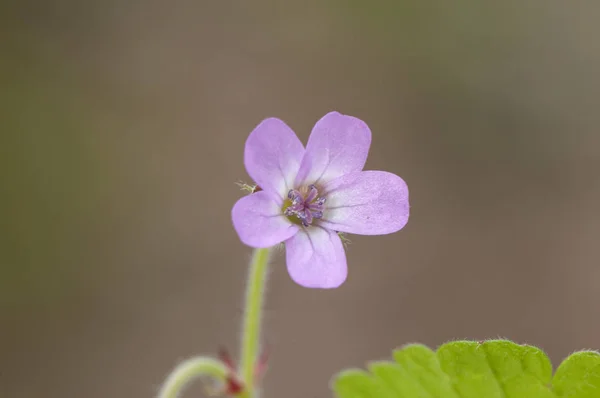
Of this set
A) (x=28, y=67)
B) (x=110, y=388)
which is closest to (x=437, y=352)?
(x=110, y=388)

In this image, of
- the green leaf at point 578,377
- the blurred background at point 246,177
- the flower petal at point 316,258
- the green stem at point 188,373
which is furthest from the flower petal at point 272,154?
the blurred background at point 246,177

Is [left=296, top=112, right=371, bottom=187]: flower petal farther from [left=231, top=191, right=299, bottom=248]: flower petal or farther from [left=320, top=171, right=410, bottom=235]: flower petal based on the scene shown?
[left=231, top=191, right=299, bottom=248]: flower petal

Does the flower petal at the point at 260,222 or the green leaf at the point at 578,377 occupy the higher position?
the flower petal at the point at 260,222

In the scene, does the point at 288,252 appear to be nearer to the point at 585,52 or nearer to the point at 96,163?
the point at 96,163

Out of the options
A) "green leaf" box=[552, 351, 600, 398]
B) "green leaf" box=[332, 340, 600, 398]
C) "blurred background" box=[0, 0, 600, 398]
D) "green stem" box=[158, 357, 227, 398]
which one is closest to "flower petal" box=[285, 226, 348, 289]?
"green leaf" box=[332, 340, 600, 398]

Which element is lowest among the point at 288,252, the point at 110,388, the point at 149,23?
→ the point at 288,252

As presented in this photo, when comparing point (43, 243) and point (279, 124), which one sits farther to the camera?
point (43, 243)

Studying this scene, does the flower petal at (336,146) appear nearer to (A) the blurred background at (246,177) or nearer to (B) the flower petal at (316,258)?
(B) the flower petal at (316,258)
